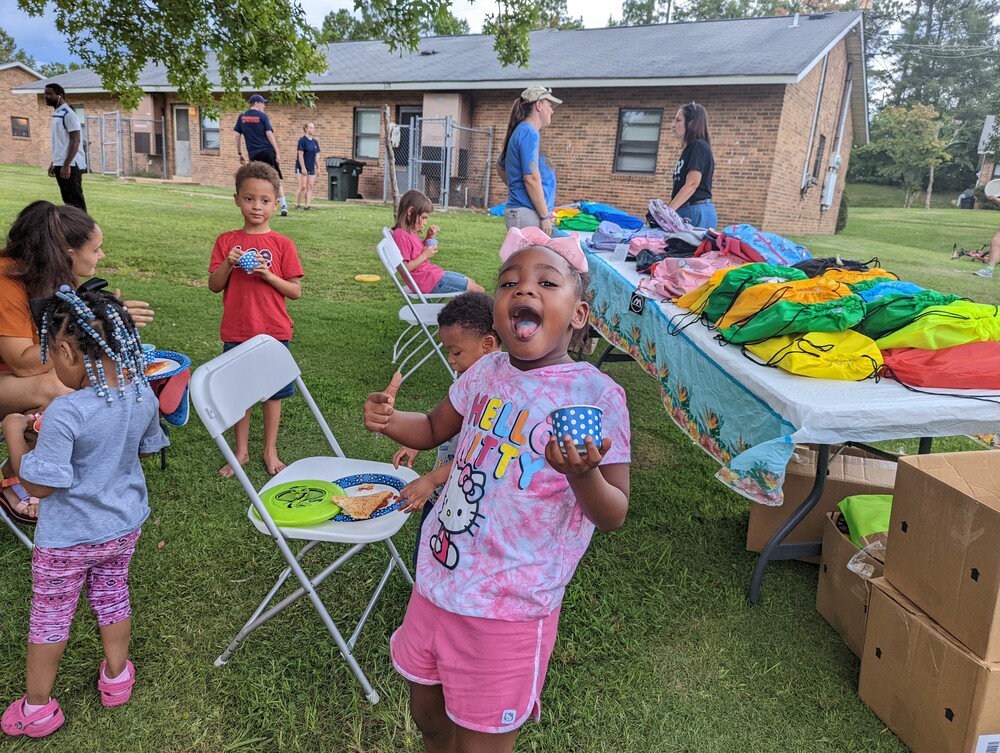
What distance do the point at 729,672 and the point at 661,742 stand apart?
44cm

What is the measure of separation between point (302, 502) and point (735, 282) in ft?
7.06

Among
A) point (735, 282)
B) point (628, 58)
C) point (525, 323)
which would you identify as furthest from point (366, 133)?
point (525, 323)

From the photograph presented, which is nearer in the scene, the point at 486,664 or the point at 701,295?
the point at 486,664

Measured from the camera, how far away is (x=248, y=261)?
3.22 meters

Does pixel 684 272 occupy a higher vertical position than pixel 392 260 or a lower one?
higher

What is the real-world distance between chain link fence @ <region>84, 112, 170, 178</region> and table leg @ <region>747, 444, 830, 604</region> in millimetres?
24996

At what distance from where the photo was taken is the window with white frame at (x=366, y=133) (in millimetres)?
18781

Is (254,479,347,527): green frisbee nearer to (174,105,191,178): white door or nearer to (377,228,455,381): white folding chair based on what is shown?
(377,228,455,381): white folding chair

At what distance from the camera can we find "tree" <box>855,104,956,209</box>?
106ft

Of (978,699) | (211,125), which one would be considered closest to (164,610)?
(978,699)

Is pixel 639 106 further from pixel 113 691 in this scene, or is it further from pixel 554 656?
pixel 113 691

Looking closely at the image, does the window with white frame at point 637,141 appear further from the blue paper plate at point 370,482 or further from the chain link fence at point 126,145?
the chain link fence at point 126,145

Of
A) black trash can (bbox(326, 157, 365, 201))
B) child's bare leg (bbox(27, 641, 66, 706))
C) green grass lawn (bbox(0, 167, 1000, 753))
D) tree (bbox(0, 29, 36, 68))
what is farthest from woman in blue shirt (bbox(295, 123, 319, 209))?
tree (bbox(0, 29, 36, 68))

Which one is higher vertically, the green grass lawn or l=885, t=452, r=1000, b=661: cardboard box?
l=885, t=452, r=1000, b=661: cardboard box
